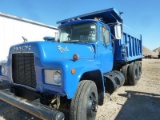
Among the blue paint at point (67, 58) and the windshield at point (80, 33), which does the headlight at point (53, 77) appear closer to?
the blue paint at point (67, 58)

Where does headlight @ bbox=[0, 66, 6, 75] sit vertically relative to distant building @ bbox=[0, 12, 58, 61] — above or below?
below

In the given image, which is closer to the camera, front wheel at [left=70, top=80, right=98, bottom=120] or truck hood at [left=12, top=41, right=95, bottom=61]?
front wheel at [left=70, top=80, right=98, bottom=120]

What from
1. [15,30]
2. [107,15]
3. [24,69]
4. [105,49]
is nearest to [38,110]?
[24,69]

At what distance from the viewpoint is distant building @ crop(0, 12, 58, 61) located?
10163 mm

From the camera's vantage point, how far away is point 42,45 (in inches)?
134

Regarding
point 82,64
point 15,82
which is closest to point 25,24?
point 15,82

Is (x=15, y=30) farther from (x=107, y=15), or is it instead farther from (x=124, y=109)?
(x=124, y=109)

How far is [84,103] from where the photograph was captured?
3.34 meters

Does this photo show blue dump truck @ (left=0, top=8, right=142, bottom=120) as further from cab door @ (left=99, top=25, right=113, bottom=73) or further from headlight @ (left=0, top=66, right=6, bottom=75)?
headlight @ (left=0, top=66, right=6, bottom=75)

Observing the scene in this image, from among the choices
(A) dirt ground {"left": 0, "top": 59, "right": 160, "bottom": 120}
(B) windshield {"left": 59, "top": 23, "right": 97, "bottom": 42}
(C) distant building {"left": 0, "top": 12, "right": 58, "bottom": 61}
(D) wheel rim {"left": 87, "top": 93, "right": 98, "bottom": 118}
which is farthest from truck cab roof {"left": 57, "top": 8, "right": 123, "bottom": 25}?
(C) distant building {"left": 0, "top": 12, "right": 58, "bottom": 61}

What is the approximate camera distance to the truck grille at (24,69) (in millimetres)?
3550

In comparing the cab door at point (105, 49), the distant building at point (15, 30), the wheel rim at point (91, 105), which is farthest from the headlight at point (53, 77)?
the distant building at point (15, 30)

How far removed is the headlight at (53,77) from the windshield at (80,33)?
2.05 metres

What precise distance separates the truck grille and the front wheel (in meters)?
0.91
